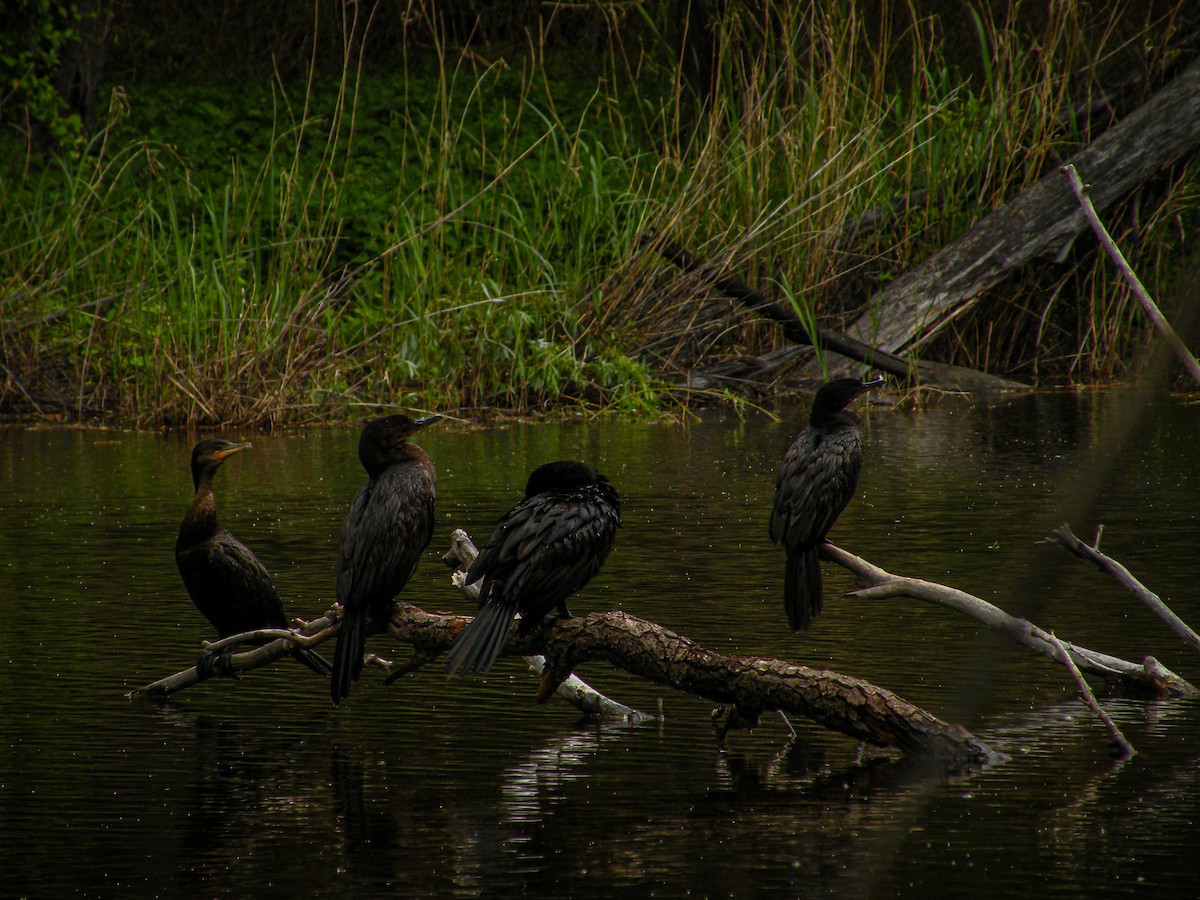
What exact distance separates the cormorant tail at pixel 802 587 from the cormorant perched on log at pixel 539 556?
2.83 ft

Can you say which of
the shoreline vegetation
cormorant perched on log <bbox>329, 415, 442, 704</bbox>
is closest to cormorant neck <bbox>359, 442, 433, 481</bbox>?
cormorant perched on log <bbox>329, 415, 442, 704</bbox>

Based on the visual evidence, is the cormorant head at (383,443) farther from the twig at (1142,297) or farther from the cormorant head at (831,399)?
the twig at (1142,297)

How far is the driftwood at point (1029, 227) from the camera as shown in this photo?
1160cm

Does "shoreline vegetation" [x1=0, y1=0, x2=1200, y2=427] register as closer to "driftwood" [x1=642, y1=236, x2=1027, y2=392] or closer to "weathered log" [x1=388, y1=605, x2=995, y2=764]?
"driftwood" [x1=642, y1=236, x2=1027, y2=392]

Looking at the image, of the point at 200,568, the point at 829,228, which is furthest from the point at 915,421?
the point at 200,568

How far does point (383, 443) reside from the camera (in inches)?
200

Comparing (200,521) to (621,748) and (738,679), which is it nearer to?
(621,748)

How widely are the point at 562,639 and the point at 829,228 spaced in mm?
7722

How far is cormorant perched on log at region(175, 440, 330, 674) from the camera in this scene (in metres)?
5.14

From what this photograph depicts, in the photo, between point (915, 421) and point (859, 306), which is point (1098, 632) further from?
point (859, 306)

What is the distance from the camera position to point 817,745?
13.5 ft

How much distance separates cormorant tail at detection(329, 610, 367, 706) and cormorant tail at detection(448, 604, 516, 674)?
346mm

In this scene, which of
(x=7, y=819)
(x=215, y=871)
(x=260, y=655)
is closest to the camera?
(x=215, y=871)

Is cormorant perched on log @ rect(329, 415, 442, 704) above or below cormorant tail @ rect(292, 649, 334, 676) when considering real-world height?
above
